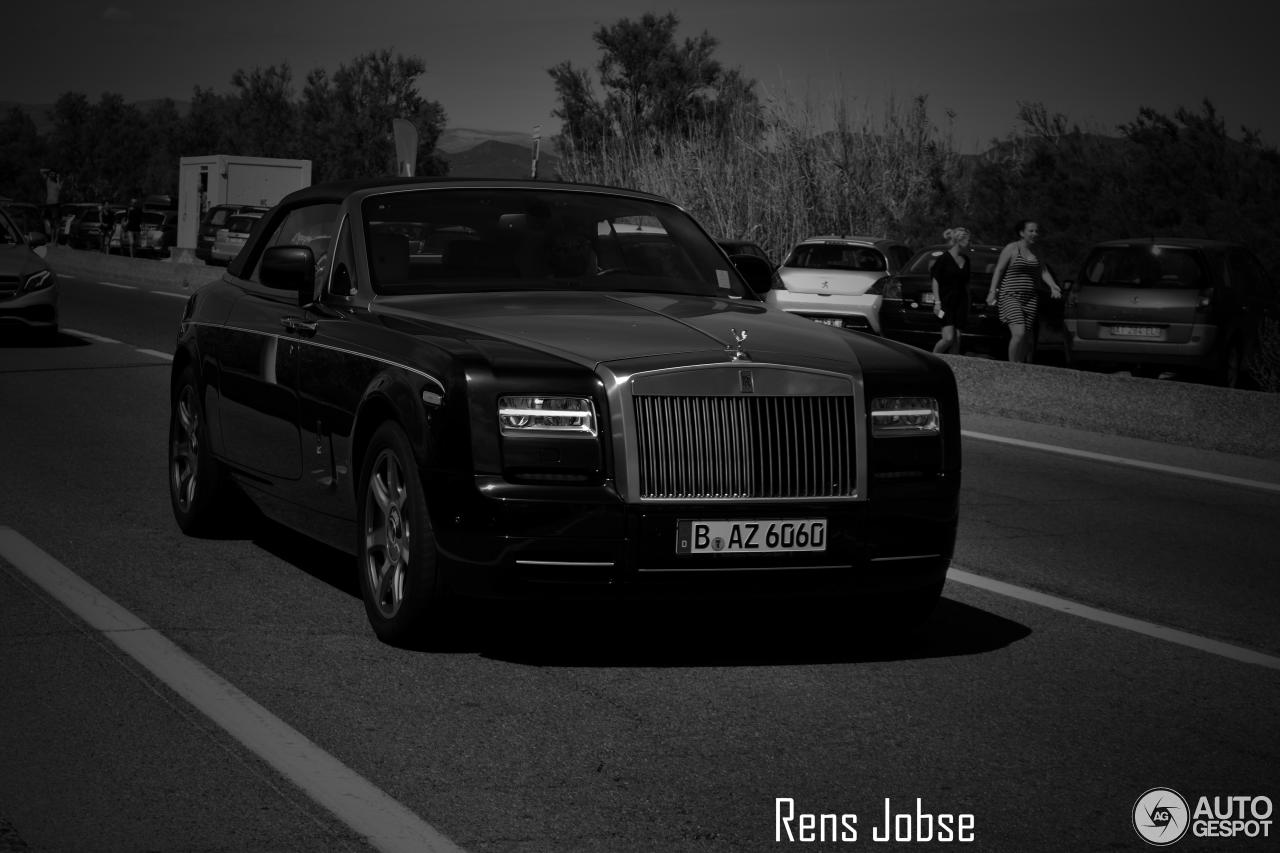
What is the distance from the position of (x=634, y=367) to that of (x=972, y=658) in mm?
1633

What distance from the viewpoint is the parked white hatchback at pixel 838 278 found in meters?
24.5

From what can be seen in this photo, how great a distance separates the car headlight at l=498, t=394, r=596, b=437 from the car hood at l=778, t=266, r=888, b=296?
19110 mm

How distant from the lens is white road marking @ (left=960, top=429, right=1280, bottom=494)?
12.6m

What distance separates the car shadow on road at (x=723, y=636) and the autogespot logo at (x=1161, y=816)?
1667 mm

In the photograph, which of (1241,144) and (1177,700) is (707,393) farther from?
(1241,144)

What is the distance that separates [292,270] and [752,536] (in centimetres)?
239

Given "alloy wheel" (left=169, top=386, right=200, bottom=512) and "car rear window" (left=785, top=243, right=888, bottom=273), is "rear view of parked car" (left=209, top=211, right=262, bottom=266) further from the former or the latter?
"alloy wheel" (left=169, top=386, right=200, bottom=512)

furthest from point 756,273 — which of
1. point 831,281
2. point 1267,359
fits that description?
point 831,281

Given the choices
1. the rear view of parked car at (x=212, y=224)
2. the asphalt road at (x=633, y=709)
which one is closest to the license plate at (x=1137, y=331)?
the asphalt road at (x=633, y=709)

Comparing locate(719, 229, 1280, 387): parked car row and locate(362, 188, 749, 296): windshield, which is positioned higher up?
locate(362, 188, 749, 296): windshield

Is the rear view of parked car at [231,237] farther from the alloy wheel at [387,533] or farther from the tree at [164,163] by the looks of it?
the tree at [164,163]

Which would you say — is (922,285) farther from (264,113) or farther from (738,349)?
(264,113)

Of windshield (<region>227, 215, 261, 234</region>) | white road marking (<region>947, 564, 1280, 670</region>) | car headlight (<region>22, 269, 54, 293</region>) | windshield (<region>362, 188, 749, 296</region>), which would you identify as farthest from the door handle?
windshield (<region>227, 215, 261, 234</region>)

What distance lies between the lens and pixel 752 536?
5895 millimetres
